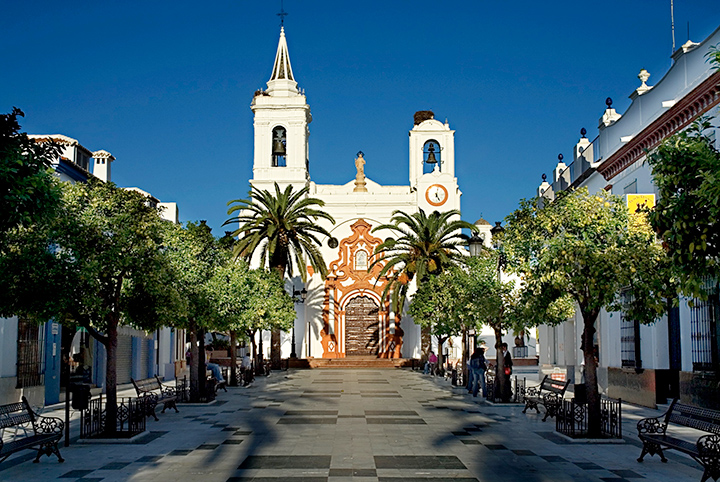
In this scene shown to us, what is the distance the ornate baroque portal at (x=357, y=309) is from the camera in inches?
1960

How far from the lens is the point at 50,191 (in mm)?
9734

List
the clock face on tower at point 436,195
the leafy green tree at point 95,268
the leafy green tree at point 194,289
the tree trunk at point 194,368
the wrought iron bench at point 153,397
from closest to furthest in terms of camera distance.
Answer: the leafy green tree at point 95,268 → the wrought iron bench at point 153,397 → the leafy green tree at point 194,289 → the tree trunk at point 194,368 → the clock face on tower at point 436,195

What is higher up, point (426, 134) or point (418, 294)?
point (426, 134)

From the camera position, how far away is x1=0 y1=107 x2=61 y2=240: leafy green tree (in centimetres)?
859

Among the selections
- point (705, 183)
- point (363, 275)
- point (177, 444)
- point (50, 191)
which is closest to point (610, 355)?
point (177, 444)

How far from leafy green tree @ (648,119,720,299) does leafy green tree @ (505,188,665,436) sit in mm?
4419

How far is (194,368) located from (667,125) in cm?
1468

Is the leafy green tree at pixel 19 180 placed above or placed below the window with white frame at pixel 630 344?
above

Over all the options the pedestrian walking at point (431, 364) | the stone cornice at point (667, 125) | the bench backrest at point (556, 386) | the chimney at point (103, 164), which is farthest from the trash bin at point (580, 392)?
the chimney at point (103, 164)

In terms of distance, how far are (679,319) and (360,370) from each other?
25.9 metres

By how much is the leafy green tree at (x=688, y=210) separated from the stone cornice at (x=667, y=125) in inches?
217

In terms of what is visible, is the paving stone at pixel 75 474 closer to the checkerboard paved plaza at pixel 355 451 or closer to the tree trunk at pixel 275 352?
the checkerboard paved plaza at pixel 355 451

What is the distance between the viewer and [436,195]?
2024 inches

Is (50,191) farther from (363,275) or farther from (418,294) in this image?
(363,275)
